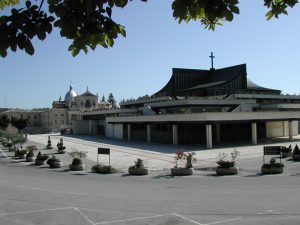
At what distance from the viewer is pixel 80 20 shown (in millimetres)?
5016

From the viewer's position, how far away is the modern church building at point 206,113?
5106 centimetres

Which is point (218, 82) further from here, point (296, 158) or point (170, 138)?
point (296, 158)

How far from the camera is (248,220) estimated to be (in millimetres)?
14148

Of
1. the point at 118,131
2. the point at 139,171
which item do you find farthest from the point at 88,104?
the point at 139,171

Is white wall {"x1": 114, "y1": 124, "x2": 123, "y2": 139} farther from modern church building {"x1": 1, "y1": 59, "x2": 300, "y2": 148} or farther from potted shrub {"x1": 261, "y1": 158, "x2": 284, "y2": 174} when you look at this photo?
potted shrub {"x1": 261, "y1": 158, "x2": 284, "y2": 174}

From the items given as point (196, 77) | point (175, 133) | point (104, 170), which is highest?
point (196, 77)

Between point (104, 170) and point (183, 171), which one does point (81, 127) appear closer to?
point (104, 170)

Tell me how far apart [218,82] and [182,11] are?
224 feet

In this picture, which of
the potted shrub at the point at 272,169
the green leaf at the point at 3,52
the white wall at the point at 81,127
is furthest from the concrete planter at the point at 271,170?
the white wall at the point at 81,127

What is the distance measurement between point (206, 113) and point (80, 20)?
137ft

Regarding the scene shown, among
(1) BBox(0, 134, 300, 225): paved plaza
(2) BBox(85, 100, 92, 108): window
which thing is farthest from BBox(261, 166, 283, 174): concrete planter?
(2) BBox(85, 100, 92, 108): window

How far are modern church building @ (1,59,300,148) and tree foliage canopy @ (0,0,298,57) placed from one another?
136 ft

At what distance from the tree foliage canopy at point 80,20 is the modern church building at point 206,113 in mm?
41516

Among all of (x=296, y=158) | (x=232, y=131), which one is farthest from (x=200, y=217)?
(x=232, y=131)
